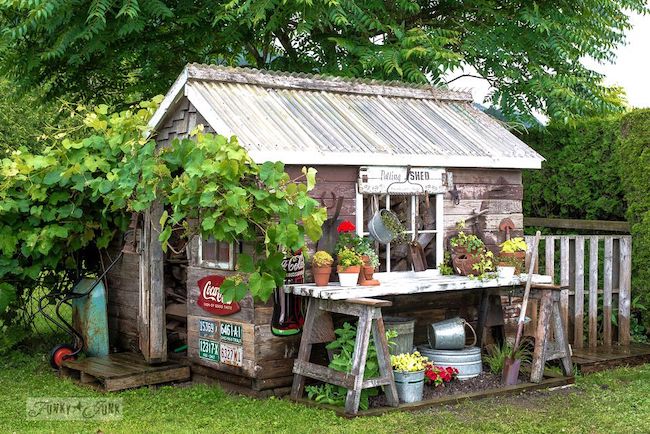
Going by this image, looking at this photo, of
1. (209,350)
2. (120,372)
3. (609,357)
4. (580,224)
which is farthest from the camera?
(580,224)

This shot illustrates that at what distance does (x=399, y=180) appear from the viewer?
8.67 metres

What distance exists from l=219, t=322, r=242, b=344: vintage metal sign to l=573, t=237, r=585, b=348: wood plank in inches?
170

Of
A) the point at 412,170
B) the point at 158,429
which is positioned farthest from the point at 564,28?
the point at 158,429

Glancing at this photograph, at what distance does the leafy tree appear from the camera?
12102mm

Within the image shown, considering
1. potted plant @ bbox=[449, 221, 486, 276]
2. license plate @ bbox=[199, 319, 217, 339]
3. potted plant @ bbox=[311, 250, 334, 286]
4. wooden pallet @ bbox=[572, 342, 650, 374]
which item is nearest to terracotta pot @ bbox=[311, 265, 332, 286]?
potted plant @ bbox=[311, 250, 334, 286]

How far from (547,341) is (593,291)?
1831mm

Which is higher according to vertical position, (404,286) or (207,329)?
(404,286)

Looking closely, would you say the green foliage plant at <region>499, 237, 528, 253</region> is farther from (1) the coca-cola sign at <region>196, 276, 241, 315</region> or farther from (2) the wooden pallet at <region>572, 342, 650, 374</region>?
(1) the coca-cola sign at <region>196, 276, 241, 315</region>

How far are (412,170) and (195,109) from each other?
223 cm

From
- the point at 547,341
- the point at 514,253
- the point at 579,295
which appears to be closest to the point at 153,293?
the point at 514,253

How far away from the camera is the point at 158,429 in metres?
6.95

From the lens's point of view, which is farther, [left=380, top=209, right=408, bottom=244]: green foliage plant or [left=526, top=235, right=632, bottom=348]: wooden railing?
[left=526, top=235, right=632, bottom=348]: wooden railing

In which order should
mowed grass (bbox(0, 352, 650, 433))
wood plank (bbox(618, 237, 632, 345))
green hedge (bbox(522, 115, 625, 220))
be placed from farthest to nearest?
green hedge (bbox(522, 115, 625, 220)) → wood plank (bbox(618, 237, 632, 345)) → mowed grass (bbox(0, 352, 650, 433))

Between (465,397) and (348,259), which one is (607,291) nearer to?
(465,397)
